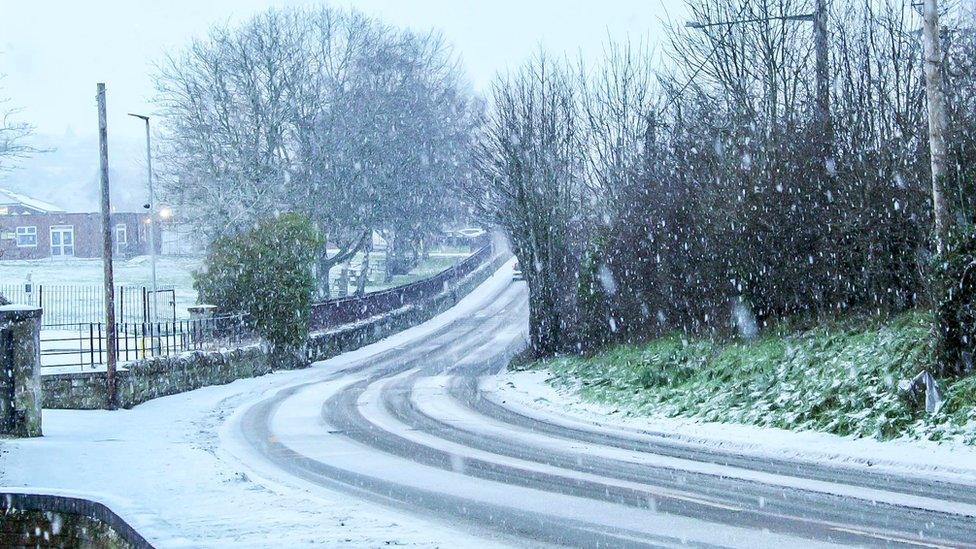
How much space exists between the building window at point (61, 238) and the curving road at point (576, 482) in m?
63.6

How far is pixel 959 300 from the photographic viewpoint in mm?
14945

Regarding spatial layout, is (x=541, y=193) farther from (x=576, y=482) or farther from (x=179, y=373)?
(x=576, y=482)

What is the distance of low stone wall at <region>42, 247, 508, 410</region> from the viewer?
910 inches

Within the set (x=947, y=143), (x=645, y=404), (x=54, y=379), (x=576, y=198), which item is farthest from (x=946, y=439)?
(x=576, y=198)

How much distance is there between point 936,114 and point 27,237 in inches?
3025

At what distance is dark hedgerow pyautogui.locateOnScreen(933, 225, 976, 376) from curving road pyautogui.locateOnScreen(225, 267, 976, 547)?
293cm

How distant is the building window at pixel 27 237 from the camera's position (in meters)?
79.6

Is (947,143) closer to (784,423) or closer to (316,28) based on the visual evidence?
(784,423)

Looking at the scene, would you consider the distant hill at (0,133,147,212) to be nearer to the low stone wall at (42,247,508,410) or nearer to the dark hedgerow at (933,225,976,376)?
the low stone wall at (42,247,508,410)

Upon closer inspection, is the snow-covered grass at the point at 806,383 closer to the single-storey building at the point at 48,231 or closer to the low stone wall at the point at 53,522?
the low stone wall at the point at 53,522

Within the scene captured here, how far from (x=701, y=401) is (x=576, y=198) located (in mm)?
20268

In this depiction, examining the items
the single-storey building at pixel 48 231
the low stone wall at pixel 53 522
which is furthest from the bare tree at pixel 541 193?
the single-storey building at pixel 48 231

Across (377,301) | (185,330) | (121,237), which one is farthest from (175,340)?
(121,237)

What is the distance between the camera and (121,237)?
87.5m
